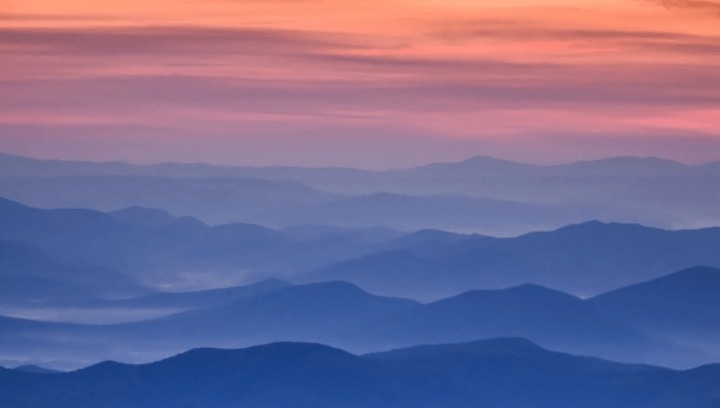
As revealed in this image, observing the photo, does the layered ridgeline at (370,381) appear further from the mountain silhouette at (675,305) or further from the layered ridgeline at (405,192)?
the layered ridgeline at (405,192)

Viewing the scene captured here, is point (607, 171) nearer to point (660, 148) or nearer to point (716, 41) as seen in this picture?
point (660, 148)

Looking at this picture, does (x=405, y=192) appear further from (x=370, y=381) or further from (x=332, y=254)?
(x=370, y=381)

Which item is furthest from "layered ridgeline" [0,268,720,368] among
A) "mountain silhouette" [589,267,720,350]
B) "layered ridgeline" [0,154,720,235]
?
"layered ridgeline" [0,154,720,235]

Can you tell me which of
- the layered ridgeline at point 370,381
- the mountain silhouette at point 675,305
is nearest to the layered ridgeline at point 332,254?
the mountain silhouette at point 675,305

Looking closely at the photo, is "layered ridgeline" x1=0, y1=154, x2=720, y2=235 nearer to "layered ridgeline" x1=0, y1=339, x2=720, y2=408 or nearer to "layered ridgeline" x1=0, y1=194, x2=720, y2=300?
"layered ridgeline" x1=0, y1=194, x2=720, y2=300

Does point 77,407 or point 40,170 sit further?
point 40,170

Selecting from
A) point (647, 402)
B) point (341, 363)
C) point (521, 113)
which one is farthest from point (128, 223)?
point (647, 402)

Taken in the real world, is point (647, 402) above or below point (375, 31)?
below

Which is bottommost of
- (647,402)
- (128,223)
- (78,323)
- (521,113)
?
(647,402)
